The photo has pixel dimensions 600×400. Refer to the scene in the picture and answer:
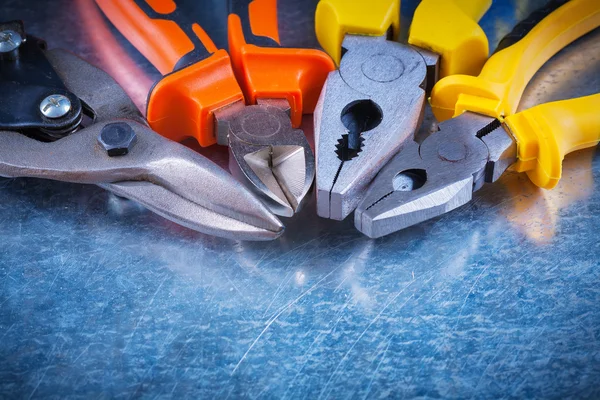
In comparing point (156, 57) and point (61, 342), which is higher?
point (156, 57)

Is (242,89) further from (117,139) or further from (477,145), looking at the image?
(477,145)

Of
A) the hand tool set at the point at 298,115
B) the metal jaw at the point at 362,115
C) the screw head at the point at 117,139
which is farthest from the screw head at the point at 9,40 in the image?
the metal jaw at the point at 362,115

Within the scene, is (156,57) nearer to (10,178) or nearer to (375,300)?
(10,178)

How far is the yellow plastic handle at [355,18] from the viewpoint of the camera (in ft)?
5.00

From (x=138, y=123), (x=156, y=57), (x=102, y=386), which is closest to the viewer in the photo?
(x=102, y=386)

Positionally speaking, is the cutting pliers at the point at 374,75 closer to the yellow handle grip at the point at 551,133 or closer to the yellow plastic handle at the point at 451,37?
the yellow plastic handle at the point at 451,37

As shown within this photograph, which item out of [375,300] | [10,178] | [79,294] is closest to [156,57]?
[10,178]

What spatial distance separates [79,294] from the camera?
1357mm

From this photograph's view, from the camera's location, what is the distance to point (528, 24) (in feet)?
5.21

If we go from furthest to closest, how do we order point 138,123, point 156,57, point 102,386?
1. point 156,57
2. point 138,123
3. point 102,386

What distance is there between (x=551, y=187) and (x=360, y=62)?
345 millimetres

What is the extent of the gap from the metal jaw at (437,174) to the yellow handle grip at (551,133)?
20 millimetres

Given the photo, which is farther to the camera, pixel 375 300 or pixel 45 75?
pixel 45 75

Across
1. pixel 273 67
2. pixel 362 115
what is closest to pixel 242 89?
pixel 273 67
